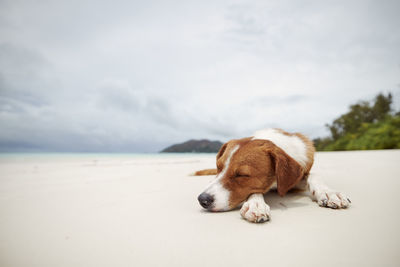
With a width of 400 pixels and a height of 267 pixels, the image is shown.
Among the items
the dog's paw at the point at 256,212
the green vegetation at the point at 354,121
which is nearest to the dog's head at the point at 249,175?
the dog's paw at the point at 256,212

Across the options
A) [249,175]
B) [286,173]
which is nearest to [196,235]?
[249,175]

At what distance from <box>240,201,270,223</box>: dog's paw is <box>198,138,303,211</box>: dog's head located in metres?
0.27

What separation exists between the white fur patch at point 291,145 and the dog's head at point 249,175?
416 mm

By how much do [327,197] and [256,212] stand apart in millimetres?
932

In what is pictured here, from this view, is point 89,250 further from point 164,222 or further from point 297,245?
point 297,245

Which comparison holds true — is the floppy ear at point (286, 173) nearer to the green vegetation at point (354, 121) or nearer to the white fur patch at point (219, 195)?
the white fur patch at point (219, 195)

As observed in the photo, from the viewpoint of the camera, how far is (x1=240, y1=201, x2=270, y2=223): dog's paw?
1.82 metres

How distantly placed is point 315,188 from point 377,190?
3.46 feet

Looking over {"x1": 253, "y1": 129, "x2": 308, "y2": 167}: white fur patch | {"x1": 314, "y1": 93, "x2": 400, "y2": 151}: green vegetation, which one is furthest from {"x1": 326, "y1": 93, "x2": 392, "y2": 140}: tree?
{"x1": 253, "y1": 129, "x2": 308, "y2": 167}: white fur patch

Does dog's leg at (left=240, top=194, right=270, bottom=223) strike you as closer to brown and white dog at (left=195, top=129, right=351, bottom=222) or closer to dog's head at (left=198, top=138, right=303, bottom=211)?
brown and white dog at (left=195, top=129, right=351, bottom=222)

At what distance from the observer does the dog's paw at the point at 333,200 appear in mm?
2080

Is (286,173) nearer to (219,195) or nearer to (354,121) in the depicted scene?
(219,195)

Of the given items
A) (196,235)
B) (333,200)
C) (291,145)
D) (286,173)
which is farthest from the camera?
(291,145)

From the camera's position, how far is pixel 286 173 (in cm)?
226
